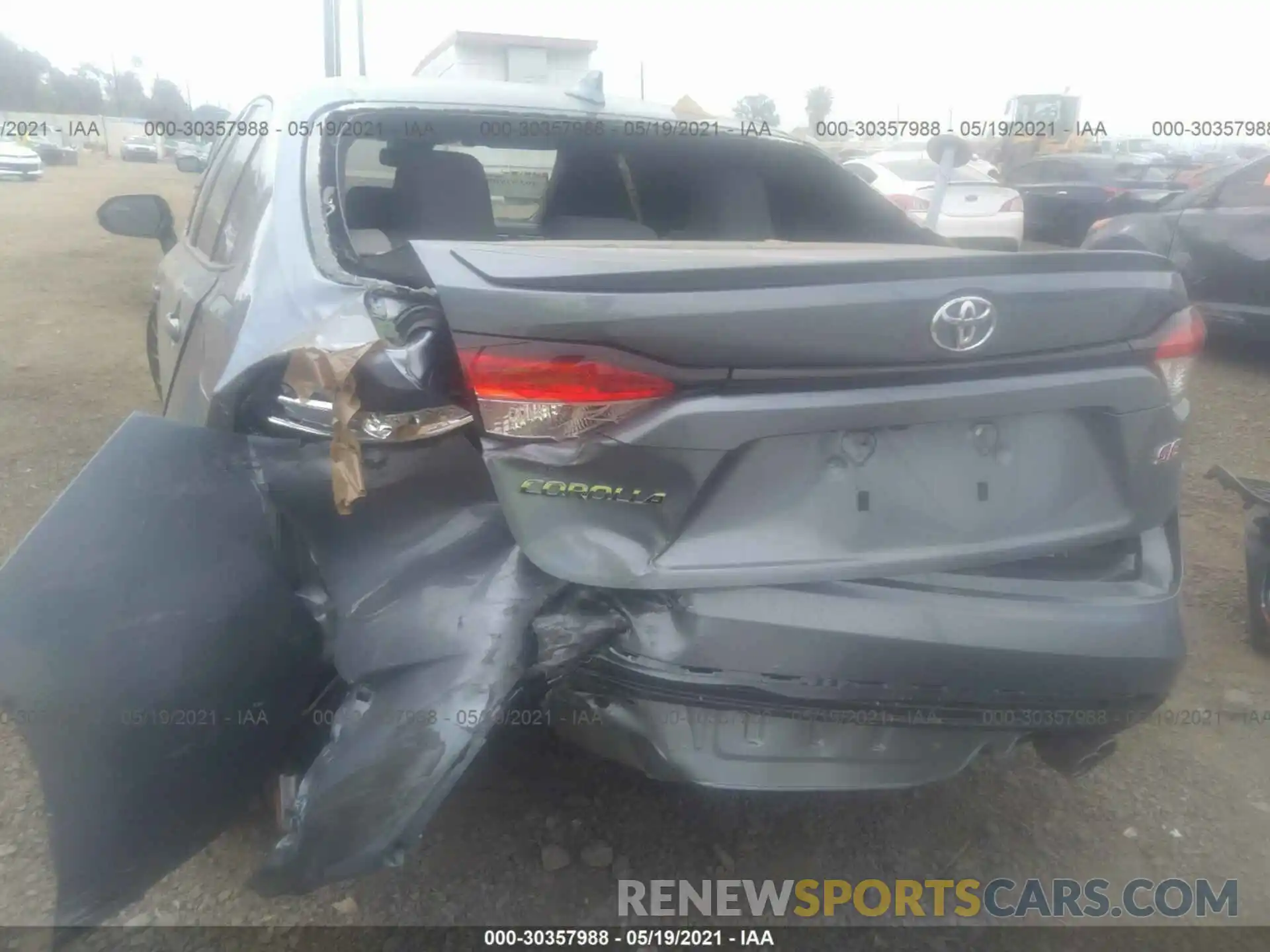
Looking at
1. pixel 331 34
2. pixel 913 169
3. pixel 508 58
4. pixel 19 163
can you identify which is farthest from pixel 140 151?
pixel 913 169

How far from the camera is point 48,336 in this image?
713 centimetres

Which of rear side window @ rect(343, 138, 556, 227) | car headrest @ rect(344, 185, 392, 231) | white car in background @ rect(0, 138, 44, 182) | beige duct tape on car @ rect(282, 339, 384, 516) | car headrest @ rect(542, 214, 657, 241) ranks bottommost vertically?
beige duct tape on car @ rect(282, 339, 384, 516)

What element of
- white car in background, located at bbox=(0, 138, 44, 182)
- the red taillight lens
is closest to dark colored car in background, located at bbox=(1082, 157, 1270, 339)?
the red taillight lens

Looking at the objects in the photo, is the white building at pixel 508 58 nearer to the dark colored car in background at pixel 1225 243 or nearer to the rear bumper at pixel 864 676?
the dark colored car in background at pixel 1225 243

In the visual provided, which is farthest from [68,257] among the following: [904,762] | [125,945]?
[904,762]

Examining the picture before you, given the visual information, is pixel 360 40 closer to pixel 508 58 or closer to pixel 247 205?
pixel 508 58

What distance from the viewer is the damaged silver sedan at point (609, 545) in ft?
5.15

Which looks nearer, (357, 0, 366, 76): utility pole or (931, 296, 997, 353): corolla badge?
(931, 296, 997, 353): corolla badge

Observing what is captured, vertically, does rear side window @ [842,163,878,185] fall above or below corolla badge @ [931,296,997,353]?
above

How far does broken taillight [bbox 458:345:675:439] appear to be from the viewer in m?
1.52

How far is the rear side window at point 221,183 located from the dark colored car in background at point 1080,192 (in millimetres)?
9916

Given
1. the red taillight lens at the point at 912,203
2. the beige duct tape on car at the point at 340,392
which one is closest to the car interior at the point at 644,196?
the beige duct tape on car at the point at 340,392

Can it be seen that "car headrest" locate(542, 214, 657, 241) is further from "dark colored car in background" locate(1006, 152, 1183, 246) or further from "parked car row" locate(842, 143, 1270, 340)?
"dark colored car in background" locate(1006, 152, 1183, 246)

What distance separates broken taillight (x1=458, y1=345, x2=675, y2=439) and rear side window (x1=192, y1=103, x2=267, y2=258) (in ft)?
5.49
